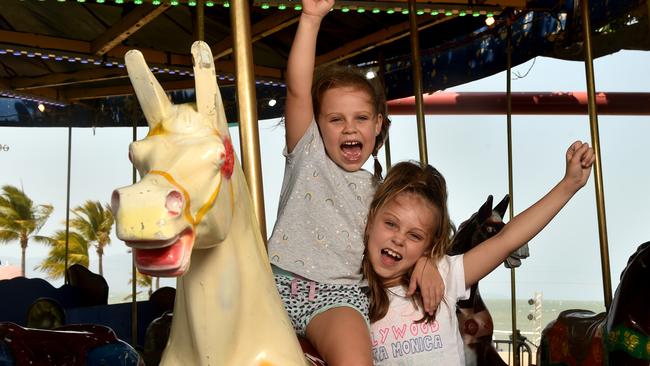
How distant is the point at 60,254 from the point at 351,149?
23.3 meters

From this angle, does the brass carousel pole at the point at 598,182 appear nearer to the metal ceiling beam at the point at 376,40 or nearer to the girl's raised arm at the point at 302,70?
the girl's raised arm at the point at 302,70

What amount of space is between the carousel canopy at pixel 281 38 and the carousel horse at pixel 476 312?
1.11m

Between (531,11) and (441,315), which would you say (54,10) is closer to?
(531,11)

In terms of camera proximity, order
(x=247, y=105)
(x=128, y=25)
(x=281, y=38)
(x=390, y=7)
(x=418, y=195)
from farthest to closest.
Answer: (x=281, y=38) < (x=128, y=25) < (x=390, y=7) < (x=418, y=195) < (x=247, y=105)

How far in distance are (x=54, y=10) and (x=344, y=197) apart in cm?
363

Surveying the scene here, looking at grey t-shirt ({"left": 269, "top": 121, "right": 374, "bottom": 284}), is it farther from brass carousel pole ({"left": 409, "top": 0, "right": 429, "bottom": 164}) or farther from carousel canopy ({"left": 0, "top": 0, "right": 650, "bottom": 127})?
carousel canopy ({"left": 0, "top": 0, "right": 650, "bottom": 127})

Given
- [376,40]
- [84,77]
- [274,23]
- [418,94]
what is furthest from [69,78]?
[418,94]

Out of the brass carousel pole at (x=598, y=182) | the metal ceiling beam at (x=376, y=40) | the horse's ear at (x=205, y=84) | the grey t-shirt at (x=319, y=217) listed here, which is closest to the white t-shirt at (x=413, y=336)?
the grey t-shirt at (x=319, y=217)

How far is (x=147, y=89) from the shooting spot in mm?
1108

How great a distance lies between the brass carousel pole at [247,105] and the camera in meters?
1.59

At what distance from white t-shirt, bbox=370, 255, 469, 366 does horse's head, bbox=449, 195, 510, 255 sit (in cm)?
189

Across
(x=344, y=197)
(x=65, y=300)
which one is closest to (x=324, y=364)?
(x=344, y=197)

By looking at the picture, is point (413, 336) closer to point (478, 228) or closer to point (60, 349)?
point (60, 349)

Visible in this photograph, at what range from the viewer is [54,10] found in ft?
16.1
